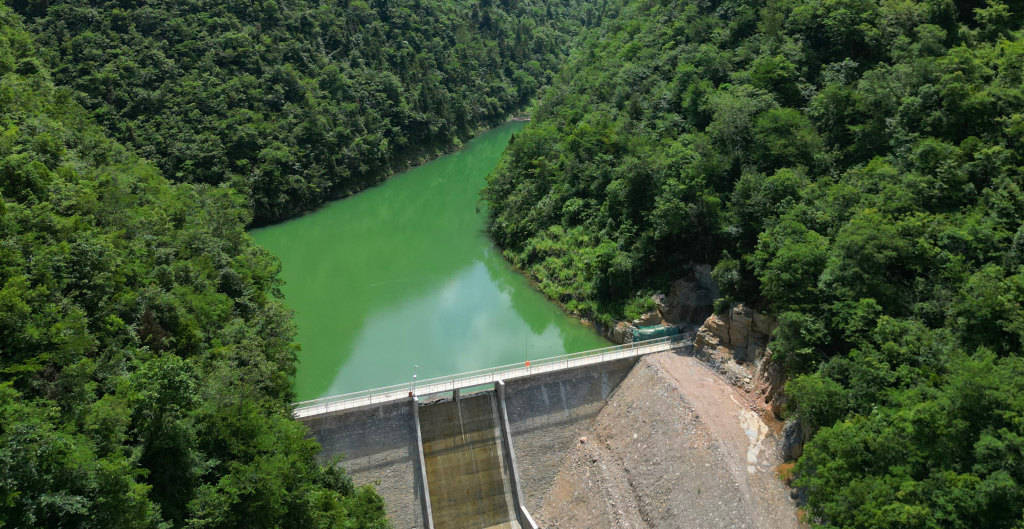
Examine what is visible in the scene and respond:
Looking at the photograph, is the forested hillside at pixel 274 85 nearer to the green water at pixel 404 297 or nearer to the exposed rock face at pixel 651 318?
the green water at pixel 404 297

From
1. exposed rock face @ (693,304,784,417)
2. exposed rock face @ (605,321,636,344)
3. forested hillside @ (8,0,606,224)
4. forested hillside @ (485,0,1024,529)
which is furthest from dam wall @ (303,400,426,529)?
forested hillside @ (8,0,606,224)

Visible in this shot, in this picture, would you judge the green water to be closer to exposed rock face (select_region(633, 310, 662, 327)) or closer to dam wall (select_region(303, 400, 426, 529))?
exposed rock face (select_region(633, 310, 662, 327))

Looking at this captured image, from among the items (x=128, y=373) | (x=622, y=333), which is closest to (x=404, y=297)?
(x=622, y=333)

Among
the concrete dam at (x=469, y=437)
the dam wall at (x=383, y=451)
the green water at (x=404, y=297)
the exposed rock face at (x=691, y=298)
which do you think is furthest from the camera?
the green water at (x=404, y=297)

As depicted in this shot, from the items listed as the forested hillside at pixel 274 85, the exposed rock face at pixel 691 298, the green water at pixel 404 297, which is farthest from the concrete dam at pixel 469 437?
the forested hillside at pixel 274 85

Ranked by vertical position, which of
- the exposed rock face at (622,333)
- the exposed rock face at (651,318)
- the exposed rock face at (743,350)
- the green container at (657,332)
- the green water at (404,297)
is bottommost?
the green water at (404,297)

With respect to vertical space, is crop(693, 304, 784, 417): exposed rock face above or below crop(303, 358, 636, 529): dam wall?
above

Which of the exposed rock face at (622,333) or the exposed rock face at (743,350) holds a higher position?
the exposed rock face at (743,350)

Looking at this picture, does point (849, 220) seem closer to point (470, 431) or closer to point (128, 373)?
point (470, 431)
